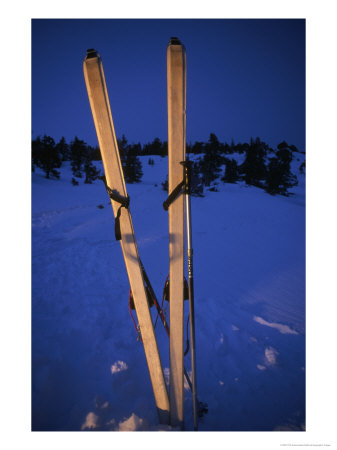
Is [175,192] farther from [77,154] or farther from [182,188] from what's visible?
[77,154]

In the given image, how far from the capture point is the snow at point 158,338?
2.12 m

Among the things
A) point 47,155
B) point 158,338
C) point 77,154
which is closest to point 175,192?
point 158,338

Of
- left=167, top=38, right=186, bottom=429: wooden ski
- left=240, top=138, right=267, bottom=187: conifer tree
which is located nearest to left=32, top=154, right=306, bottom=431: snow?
left=167, top=38, right=186, bottom=429: wooden ski

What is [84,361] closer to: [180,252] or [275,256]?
[180,252]

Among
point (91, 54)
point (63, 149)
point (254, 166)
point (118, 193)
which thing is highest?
point (63, 149)

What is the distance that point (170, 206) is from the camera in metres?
1.54

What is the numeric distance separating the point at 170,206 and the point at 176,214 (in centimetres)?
8

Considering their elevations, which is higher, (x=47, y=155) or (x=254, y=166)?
(x=47, y=155)

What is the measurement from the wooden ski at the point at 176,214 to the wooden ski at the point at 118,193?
14cm

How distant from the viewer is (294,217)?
11.3m

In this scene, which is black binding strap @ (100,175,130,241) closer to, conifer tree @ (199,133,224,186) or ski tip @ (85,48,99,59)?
ski tip @ (85,48,99,59)

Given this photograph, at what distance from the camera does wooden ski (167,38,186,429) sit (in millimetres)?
1341

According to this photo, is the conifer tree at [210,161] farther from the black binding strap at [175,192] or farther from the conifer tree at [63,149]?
the black binding strap at [175,192]
